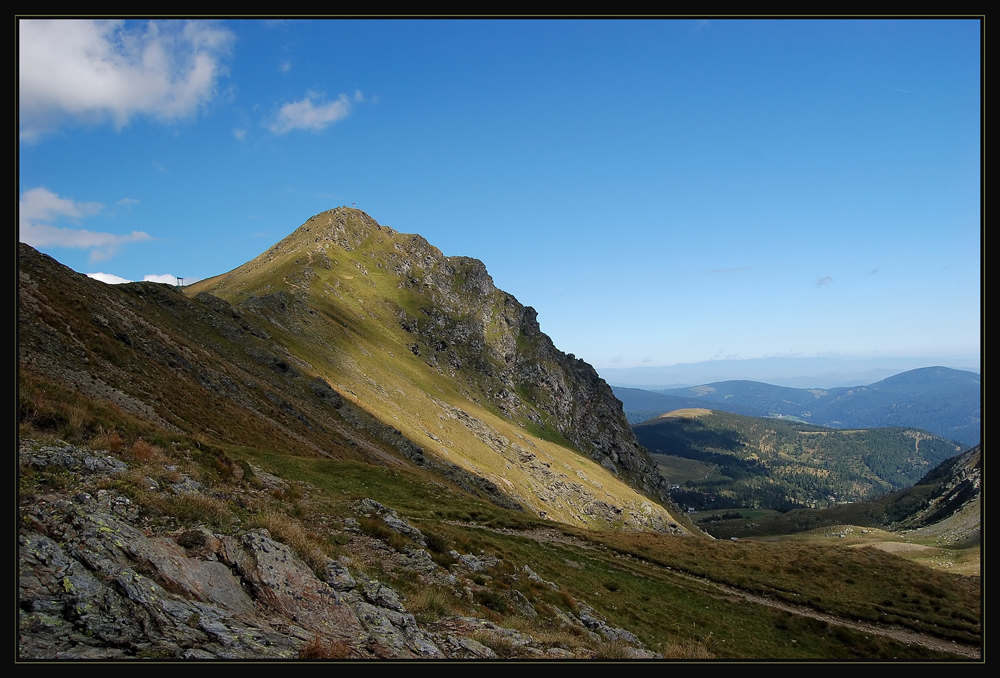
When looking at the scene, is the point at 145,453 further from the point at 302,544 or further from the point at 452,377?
the point at 452,377

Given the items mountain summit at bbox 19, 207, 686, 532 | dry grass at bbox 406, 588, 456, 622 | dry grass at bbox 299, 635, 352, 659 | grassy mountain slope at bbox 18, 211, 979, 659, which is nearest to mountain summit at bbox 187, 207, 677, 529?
mountain summit at bbox 19, 207, 686, 532

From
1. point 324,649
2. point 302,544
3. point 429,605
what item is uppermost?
point 302,544

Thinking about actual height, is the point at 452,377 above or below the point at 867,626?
above

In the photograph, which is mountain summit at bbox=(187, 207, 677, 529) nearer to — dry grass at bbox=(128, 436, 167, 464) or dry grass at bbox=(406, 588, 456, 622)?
dry grass at bbox=(128, 436, 167, 464)

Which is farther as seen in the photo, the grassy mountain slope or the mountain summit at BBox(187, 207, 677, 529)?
the mountain summit at BBox(187, 207, 677, 529)

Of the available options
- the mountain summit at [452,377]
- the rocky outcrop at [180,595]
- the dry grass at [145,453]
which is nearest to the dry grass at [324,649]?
the rocky outcrop at [180,595]

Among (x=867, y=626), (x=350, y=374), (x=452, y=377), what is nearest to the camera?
(x=867, y=626)

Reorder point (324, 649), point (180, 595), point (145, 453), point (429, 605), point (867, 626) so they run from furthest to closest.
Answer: point (867, 626), point (145, 453), point (429, 605), point (180, 595), point (324, 649)

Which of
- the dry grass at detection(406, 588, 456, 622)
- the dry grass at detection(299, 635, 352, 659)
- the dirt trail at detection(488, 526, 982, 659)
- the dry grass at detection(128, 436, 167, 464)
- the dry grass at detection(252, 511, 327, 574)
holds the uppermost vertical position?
the dry grass at detection(128, 436, 167, 464)

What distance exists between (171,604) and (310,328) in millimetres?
104136

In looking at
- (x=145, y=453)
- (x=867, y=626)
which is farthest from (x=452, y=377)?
(x=145, y=453)

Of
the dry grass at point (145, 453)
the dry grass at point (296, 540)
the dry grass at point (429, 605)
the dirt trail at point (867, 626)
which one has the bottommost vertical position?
the dirt trail at point (867, 626)

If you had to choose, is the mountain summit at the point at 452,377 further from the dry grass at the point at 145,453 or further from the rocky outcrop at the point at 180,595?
the rocky outcrop at the point at 180,595
